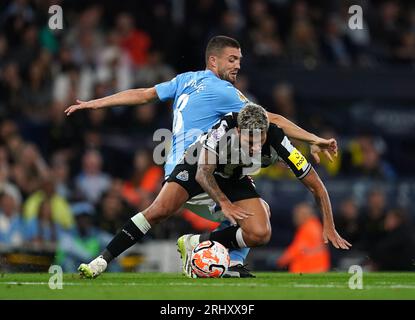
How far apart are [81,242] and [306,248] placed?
2864 mm

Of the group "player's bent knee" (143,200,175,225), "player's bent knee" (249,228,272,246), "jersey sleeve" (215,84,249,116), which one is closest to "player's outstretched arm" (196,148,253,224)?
"player's bent knee" (249,228,272,246)

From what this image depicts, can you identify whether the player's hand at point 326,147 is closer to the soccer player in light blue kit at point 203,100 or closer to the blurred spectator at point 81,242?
the soccer player in light blue kit at point 203,100

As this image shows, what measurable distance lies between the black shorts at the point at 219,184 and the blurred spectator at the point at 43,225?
16.1ft

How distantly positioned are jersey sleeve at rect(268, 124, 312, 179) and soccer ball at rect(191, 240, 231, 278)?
94 cm

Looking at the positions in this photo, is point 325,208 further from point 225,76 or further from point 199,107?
point 225,76

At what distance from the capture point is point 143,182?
49.9 feet

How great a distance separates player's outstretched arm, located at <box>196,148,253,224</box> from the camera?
9.36 metres

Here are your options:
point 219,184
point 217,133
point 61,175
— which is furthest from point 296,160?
point 61,175

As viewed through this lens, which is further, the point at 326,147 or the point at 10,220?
the point at 10,220

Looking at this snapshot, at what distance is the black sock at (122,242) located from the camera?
9648 mm

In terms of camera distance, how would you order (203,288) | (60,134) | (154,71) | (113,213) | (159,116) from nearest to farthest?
(203,288) → (113,213) → (60,134) → (159,116) → (154,71)
